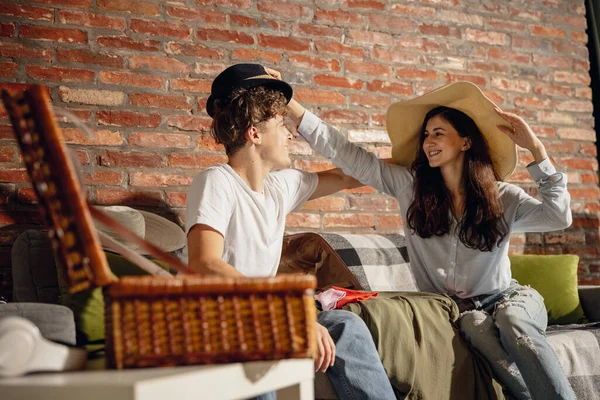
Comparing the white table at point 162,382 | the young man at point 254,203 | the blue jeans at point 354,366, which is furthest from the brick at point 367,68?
the white table at point 162,382

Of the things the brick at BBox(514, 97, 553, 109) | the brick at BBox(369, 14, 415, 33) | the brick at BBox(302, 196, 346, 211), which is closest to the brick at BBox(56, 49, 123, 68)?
the brick at BBox(302, 196, 346, 211)

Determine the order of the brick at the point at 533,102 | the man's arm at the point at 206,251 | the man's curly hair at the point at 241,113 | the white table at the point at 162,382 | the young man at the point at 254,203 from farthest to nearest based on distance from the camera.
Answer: the brick at the point at 533,102 → the man's curly hair at the point at 241,113 → the young man at the point at 254,203 → the man's arm at the point at 206,251 → the white table at the point at 162,382

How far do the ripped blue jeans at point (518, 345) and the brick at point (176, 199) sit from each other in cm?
115

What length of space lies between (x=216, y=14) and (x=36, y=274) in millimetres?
1283

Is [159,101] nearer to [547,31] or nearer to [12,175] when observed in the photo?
[12,175]

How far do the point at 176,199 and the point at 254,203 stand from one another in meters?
0.81

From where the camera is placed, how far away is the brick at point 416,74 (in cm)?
307

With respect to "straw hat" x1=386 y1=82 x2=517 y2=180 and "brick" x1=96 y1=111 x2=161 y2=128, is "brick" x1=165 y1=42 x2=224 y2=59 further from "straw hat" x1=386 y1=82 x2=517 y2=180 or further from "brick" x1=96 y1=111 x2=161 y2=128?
"straw hat" x1=386 y1=82 x2=517 y2=180

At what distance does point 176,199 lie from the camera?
8.48 ft

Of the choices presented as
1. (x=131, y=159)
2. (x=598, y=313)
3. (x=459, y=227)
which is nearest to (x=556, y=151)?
(x=598, y=313)

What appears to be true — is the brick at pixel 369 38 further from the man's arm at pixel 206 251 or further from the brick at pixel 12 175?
the man's arm at pixel 206 251

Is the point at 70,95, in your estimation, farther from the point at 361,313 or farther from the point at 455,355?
the point at 455,355

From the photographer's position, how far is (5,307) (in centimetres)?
136

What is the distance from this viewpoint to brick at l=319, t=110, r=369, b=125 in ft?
9.47
